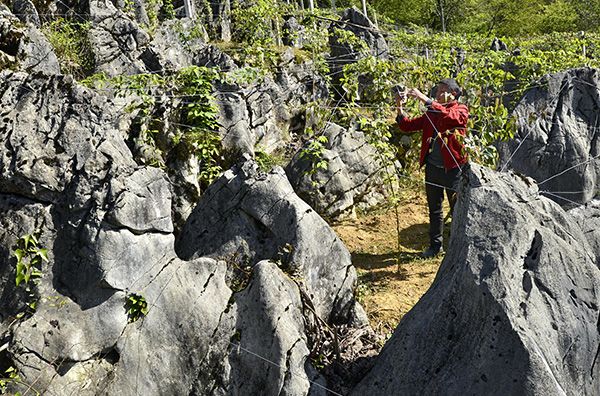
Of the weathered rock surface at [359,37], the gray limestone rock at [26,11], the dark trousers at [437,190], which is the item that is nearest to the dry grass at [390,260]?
the dark trousers at [437,190]

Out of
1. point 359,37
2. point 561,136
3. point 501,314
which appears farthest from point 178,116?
point 359,37

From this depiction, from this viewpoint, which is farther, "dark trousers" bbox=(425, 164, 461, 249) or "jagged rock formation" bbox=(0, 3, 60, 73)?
"jagged rock formation" bbox=(0, 3, 60, 73)

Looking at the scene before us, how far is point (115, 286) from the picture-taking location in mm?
3984

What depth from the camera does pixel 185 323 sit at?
13.4 ft

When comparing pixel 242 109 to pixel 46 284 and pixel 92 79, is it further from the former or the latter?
pixel 46 284

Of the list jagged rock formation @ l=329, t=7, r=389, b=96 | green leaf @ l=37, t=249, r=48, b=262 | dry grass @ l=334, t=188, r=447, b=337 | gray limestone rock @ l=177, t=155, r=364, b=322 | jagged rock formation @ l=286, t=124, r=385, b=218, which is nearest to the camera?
green leaf @ l=37, t=249, r=48, b=262

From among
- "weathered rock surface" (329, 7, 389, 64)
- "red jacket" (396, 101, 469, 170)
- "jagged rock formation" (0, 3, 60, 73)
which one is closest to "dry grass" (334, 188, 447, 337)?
"red jacket" (396, 101, 469, 170)

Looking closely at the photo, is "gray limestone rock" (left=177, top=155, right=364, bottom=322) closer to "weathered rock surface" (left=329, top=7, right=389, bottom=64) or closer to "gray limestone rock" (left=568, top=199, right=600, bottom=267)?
"gray limestone rock" (left=568, top=199, right=600, bottom=267)

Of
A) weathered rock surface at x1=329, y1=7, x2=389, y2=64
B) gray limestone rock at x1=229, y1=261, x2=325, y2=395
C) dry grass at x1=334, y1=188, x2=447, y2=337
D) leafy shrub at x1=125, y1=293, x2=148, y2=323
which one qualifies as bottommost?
dry grass at x1=334, y1=188, x2=447, y2=337

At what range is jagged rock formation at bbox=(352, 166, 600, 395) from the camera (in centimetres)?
315

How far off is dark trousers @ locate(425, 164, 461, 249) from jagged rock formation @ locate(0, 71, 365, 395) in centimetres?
202

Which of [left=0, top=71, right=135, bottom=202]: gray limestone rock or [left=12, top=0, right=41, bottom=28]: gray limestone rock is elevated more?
[left=12, top=0, right=41, bottom=28]: gray limestone rock

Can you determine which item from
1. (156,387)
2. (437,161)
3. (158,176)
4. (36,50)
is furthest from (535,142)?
(36,50)

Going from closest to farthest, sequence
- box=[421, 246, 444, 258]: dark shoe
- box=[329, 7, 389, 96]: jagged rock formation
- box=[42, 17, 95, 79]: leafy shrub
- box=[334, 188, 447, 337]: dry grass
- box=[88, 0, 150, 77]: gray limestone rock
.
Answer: box=[334, 188, 447, 337]: dry grass, box=[421, 246, 444, 258]: dark shoe, box=[42, 17, 95, 79]: leafy shrub, box=[88, 0, 150, 77]: gray limestone rock, box=[329, 7, 389, 96]: jagged rock formation
